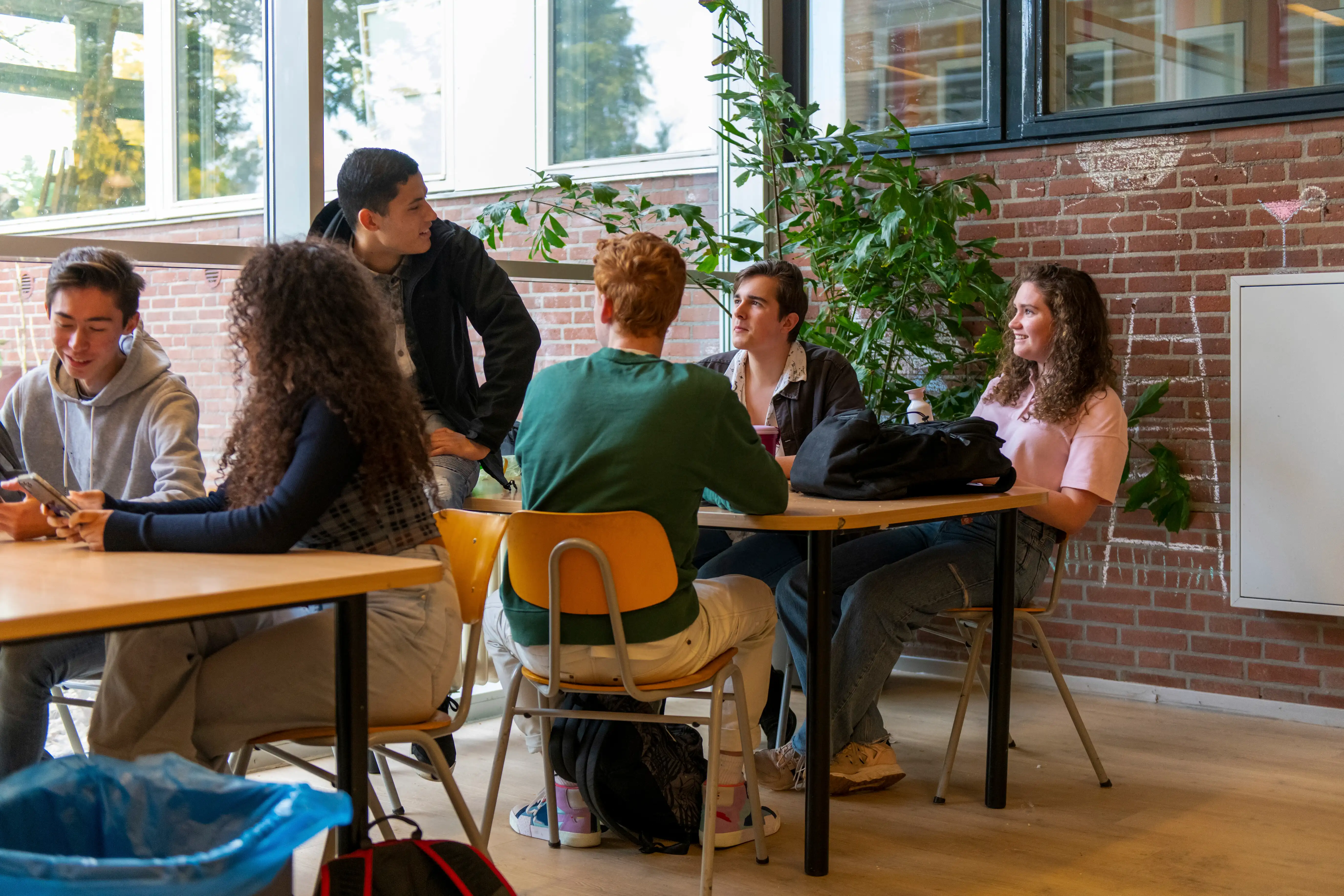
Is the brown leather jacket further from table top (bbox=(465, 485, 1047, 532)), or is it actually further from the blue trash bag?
the blue trash bag

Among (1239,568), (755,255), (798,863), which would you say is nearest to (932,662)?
(1239,568)

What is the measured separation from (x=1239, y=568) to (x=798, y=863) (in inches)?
75.4

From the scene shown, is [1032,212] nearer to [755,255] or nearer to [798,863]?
[755,255]

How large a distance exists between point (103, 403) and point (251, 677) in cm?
88

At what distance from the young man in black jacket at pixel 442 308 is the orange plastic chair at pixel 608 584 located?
1.96 feet

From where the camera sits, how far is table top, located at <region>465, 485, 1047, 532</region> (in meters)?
2.33

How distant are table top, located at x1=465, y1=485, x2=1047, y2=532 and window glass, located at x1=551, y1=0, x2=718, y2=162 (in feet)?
6.70

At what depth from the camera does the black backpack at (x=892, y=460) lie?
261cm

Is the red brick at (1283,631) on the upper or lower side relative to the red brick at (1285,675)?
upper

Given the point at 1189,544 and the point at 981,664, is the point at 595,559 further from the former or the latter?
the point at 1189,544

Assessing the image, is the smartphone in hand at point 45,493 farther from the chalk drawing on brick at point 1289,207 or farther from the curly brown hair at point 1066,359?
the chalk drawing on brick at point 1289,207

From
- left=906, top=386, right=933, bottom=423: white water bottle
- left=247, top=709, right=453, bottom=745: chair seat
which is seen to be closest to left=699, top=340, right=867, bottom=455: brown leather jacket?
left=906, top=386, right=933, bottom=423: white water bottle

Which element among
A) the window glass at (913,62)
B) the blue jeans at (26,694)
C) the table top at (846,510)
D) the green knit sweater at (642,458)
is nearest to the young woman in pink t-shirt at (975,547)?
the table top at (846,510)

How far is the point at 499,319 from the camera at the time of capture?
9.96 ft
